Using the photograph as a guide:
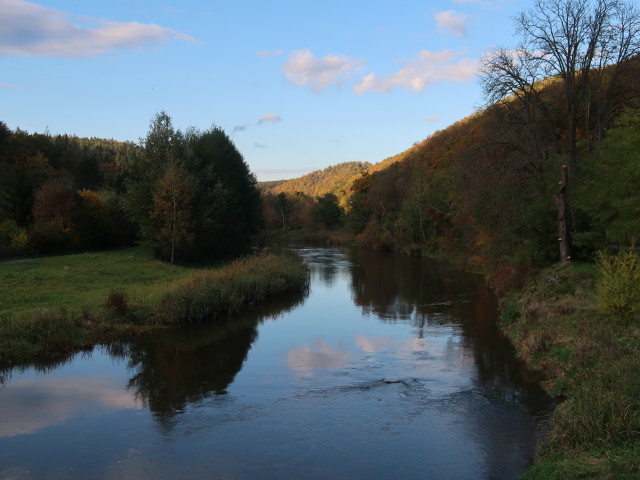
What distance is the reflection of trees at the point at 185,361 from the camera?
1495 cm

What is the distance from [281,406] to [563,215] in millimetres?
18392

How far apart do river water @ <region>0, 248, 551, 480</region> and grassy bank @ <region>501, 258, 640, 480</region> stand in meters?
0.87

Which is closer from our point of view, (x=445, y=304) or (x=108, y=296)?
(x=108, y=296)

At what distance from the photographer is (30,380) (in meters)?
15.8

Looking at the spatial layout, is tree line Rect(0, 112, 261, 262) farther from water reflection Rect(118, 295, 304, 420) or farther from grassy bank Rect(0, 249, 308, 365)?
water reflection Rect(118, 295, 304, 420)

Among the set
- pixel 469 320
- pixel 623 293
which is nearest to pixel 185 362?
pixel 469 320

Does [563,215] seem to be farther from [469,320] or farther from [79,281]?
[79,281]

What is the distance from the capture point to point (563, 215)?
2620 cm

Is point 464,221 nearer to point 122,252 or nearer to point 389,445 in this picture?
point 122,252

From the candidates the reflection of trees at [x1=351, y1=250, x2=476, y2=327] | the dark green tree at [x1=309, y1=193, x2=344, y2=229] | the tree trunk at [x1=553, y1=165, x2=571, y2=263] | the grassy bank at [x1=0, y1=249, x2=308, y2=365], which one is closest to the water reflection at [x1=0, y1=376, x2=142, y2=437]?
the grassy bank at [x1=0, y1=249, x2=308, y2=365]

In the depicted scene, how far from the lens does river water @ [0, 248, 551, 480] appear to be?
10656 millimetres

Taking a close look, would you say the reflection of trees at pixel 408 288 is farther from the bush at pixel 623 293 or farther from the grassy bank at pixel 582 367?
the bush at pixel 623 293

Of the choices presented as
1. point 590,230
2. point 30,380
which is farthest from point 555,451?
point 590,230

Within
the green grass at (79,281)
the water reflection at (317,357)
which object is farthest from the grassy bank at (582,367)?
the green grass at (79,281)
